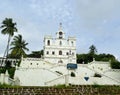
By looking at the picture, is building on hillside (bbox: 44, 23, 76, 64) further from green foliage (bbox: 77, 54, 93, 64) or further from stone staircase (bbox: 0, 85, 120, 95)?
stone staircase (bbox: 0, 85, 120, 95)

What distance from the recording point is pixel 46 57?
77.4 m

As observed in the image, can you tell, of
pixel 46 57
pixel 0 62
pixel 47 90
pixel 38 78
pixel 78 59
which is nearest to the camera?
pixel 47 90

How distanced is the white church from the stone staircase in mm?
6563

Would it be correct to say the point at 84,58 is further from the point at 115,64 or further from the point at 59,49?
the point at 115,64

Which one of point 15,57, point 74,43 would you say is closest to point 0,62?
point 15,57

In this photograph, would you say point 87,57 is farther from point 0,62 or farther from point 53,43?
point 0,62

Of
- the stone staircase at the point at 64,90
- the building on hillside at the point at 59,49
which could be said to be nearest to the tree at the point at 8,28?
the building on hillside at the point at 59,49

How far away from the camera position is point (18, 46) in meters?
65.3

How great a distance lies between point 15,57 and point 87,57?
22387 millimetres

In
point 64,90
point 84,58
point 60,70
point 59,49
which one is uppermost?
point 59,49

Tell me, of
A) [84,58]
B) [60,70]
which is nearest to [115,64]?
[60,70]

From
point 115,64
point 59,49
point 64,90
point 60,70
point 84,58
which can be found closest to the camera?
point 64,90

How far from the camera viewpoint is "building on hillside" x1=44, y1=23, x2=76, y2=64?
253 feet

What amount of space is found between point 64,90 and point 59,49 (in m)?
62.5
